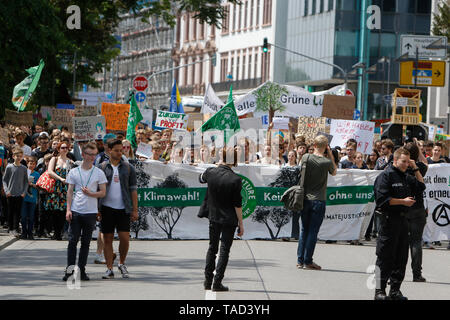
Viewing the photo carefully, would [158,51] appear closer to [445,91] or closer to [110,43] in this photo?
[445,91]

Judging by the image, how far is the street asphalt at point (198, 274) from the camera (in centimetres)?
1271

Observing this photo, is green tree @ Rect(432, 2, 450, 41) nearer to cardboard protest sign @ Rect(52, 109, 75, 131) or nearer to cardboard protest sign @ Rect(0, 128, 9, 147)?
cardboard protest sign @ Rect(52, 109, 75, 131)

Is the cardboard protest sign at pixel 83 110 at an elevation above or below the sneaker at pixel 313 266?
above

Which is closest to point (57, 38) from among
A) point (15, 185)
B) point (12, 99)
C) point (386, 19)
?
point (12, 99)

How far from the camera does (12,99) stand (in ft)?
87.7

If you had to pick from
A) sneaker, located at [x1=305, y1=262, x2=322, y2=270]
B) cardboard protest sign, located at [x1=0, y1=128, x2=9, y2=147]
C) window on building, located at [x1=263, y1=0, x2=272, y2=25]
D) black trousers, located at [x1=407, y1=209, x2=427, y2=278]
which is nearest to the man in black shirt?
black trousers, located at [x1=407, y1=209, x2=427, y2=278]

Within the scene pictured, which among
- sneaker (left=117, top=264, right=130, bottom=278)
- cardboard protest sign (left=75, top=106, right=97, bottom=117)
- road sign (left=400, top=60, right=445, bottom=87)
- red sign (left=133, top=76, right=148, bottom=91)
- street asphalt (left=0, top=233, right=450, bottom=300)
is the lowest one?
street asphalt (left=0, top=233, right=450, bottom=300)


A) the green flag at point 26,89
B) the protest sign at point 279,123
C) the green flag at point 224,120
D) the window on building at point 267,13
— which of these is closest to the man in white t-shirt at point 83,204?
the green flag at point 224,120

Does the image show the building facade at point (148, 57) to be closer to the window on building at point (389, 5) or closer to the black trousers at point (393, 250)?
the window on building at point (389, 5)

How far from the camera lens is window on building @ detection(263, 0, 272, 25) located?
84000mm

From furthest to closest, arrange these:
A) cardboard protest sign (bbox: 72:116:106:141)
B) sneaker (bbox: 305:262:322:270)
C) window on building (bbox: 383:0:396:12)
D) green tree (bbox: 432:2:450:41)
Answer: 1. window on building (bbox: 383:0:396:12)
2. green tree (bbox: 432:2:450:41)
3. cardboard protest sign (bbox: 72:116:106:141)
4. sneaker (bbox: 305:262:322:270)

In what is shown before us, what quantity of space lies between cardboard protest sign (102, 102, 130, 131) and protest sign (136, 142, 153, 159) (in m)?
8.19

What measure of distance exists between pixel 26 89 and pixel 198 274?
41.1ft

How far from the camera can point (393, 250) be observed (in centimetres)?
1271
